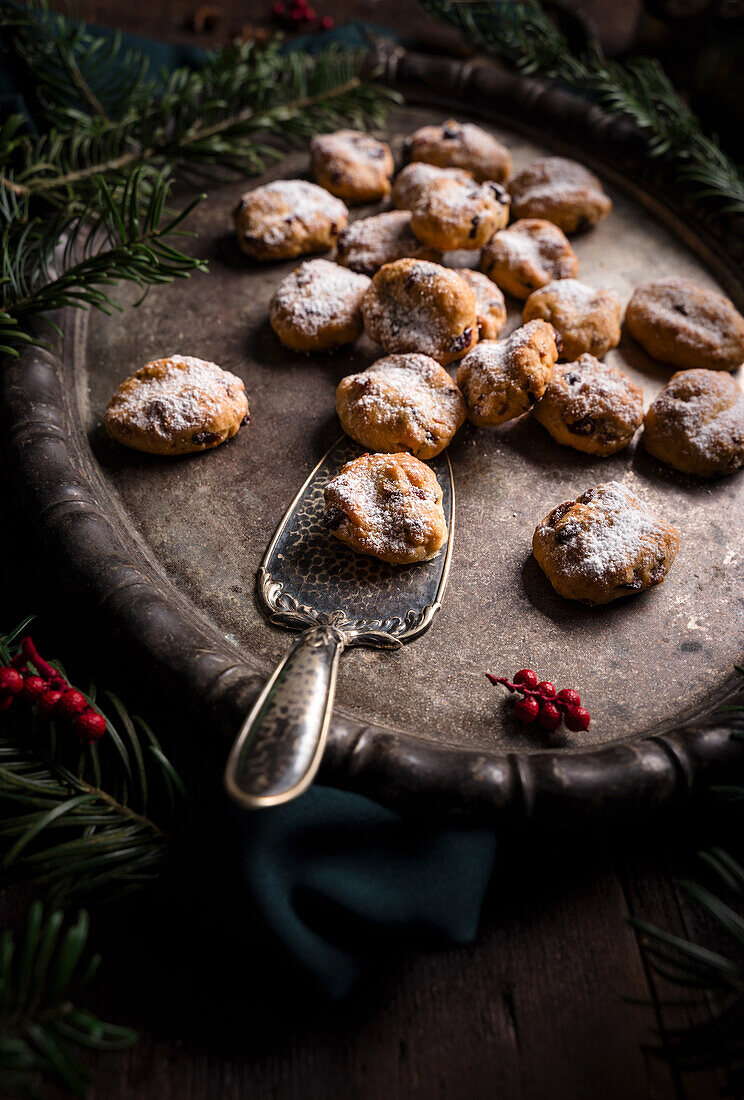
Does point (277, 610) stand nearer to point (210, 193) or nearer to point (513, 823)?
point (513, 823)

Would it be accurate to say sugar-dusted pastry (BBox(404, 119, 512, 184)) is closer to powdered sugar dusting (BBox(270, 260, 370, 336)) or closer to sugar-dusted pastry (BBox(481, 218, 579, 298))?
sugar-dusted pastry (BBox(481, 218, 579, 298))

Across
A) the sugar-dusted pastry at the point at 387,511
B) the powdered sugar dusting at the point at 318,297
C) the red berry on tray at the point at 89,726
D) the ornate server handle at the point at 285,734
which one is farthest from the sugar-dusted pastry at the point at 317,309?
the red berry on tray at the point at 89,726

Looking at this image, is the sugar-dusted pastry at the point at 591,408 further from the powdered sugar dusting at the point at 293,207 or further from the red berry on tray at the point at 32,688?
the red berry on tray at the point at 32,688

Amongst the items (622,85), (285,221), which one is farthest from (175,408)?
(622,85)

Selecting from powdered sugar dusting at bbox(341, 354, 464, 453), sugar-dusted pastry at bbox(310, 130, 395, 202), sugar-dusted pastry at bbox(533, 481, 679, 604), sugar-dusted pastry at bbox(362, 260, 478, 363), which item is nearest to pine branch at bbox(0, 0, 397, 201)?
sugar-dusted pastry at bbox(310, 130, 395, 202)

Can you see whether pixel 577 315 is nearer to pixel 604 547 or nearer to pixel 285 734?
pixel 604 547

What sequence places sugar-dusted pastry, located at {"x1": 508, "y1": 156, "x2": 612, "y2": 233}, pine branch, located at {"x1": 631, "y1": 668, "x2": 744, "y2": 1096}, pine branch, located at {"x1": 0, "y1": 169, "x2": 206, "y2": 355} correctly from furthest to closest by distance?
sugar-dusted pastry, located at {"x1": 508, "y1": 156, "x2": 612, "y2": 233} → pine branch, located at {"x1": 0, "y1": 169, "x2": 206, "y2": 355} → pine branch, located at {"x1": 631, "y1": 668, "x2": 744, "y2": 1096}
